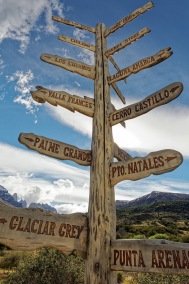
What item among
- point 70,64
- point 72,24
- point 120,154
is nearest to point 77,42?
point 72,24

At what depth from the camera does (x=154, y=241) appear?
3.52 metres

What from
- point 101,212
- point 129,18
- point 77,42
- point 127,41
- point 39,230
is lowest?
point 39,230

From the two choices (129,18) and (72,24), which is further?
(72,24)

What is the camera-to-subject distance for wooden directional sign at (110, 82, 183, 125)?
414cm

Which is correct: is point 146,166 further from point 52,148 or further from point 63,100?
point 63,100

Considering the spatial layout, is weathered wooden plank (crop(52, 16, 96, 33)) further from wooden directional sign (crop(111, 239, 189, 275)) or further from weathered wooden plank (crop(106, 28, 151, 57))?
wooden directional sign (crop(111, 239, 189, 275))

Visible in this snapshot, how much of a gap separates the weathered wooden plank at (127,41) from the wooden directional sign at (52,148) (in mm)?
2559

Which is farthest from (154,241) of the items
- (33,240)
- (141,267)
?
(33,240)

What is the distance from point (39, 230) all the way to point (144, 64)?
3363mm

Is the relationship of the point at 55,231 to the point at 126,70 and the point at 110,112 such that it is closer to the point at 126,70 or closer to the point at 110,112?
the point at 110,112

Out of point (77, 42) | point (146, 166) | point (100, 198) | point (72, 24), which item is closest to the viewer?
point (146, 166)

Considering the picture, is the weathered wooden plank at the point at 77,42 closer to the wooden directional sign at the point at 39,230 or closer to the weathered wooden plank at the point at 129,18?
the weathered wooden plank at the point at 129,18

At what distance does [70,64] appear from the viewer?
5406mm

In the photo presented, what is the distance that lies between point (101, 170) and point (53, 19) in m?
4.08
